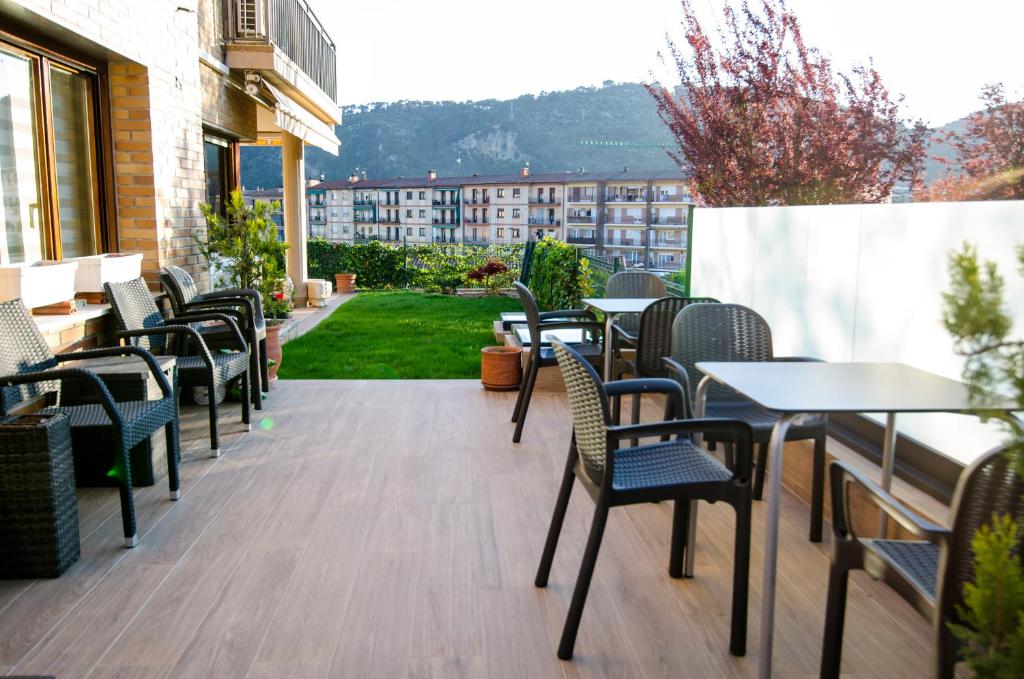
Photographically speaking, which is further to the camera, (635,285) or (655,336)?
(635,285)

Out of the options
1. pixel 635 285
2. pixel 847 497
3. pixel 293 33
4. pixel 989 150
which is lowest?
pixel 847 497

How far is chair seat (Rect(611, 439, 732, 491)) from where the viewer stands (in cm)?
259

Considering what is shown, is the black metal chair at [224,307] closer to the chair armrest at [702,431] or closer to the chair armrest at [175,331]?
the chair armrest at [175,331]

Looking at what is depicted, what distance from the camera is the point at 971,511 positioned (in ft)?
5.35

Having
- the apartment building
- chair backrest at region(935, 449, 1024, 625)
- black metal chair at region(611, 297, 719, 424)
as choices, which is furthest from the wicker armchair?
the apartment building

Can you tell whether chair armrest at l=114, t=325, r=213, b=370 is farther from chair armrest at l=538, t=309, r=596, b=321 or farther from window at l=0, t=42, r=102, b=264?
chair armrest at l=538, t=309, r=596, b=321

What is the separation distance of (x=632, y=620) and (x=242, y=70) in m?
7.27

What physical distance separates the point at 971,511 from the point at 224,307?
4827 millimetres

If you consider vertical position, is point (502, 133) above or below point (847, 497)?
above

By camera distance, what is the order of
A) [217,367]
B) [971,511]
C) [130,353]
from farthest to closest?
1. [217,367]
2. [130,353]
3. [971,511]

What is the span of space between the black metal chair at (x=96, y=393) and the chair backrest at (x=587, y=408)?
184cm

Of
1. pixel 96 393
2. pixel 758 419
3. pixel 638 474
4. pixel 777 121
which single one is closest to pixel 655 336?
pixel 758 419

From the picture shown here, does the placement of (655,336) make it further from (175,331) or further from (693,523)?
(175,331)

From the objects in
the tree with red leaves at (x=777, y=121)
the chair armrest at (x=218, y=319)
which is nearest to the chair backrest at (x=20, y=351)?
the chair armrest at (x=218, y=319)
